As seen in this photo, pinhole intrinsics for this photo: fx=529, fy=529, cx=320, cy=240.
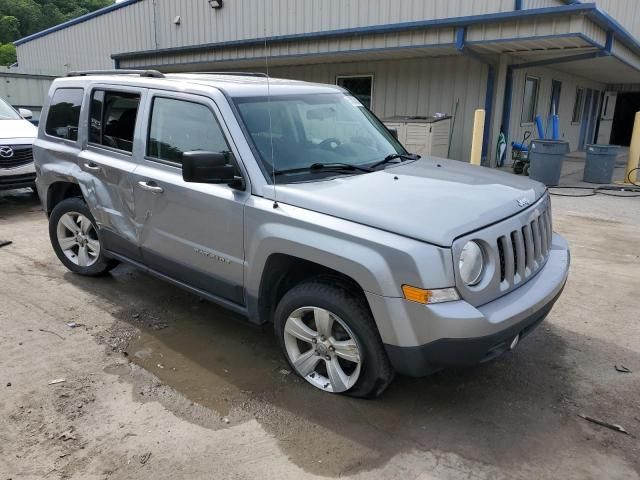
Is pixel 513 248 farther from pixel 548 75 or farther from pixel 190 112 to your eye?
pixel 548 75

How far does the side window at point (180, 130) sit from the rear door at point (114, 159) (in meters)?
0.18

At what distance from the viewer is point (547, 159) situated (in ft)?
34.7

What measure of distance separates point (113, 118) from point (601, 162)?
34.1ft

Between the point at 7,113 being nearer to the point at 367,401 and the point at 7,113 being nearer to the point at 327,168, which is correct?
the point at 327,168

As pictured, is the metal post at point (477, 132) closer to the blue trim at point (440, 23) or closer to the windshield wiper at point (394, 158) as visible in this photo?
the blue trim at point (440, 23)

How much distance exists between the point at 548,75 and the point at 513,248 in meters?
14.2

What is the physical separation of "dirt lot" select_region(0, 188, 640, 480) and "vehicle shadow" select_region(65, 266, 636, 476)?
10mm

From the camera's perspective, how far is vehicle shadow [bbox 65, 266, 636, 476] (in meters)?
2.84

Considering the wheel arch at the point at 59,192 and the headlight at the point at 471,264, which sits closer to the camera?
the headlight at the point at 471,264

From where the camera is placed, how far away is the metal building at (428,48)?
10.4 meters

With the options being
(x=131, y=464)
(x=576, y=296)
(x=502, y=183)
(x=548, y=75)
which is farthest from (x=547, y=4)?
(x=131, y=464)

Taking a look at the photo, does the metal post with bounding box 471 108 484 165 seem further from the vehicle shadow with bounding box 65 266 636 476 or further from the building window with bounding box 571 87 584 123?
the building window with bounding box 571 87 584 123

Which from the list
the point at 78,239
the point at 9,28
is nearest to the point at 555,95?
the point at 78,239

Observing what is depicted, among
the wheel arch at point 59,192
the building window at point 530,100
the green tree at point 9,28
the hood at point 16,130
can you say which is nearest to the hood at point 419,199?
the wheel arch at point 59,192
